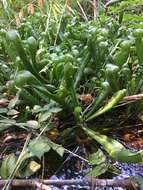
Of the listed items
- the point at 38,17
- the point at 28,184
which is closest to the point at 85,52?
the point at 28,184

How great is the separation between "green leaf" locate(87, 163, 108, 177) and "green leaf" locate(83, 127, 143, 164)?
0.03 m

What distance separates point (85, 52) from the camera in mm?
1412

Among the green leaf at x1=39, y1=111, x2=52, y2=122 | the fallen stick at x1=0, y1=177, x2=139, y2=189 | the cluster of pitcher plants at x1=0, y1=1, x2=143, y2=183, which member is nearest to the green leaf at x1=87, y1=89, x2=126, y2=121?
the cluster of pitcher plants at x1=0, y1=1, x2=143, y2=183

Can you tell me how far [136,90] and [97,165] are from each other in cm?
32

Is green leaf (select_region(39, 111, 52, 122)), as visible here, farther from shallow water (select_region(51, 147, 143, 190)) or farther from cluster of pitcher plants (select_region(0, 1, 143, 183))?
shallow water (select_region(51, 147, 143, 190))

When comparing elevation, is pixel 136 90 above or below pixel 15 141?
above

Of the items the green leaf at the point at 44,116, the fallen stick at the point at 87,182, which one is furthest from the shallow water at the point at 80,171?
the green leaf at the point at 44,116

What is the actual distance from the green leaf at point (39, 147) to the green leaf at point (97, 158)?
11 cm

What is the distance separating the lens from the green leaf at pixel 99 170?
39.3 inches

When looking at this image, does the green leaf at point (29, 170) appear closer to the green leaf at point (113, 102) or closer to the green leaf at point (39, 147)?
the green leaf at point (39, 147)

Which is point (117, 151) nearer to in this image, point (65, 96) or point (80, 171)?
point (80, 171)

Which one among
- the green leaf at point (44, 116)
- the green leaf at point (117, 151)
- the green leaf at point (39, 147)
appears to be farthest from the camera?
the green leaf at point (44, 116)

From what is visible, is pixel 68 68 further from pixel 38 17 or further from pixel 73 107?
pixel 38 17

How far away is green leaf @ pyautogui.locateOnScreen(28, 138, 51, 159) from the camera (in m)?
1.04
